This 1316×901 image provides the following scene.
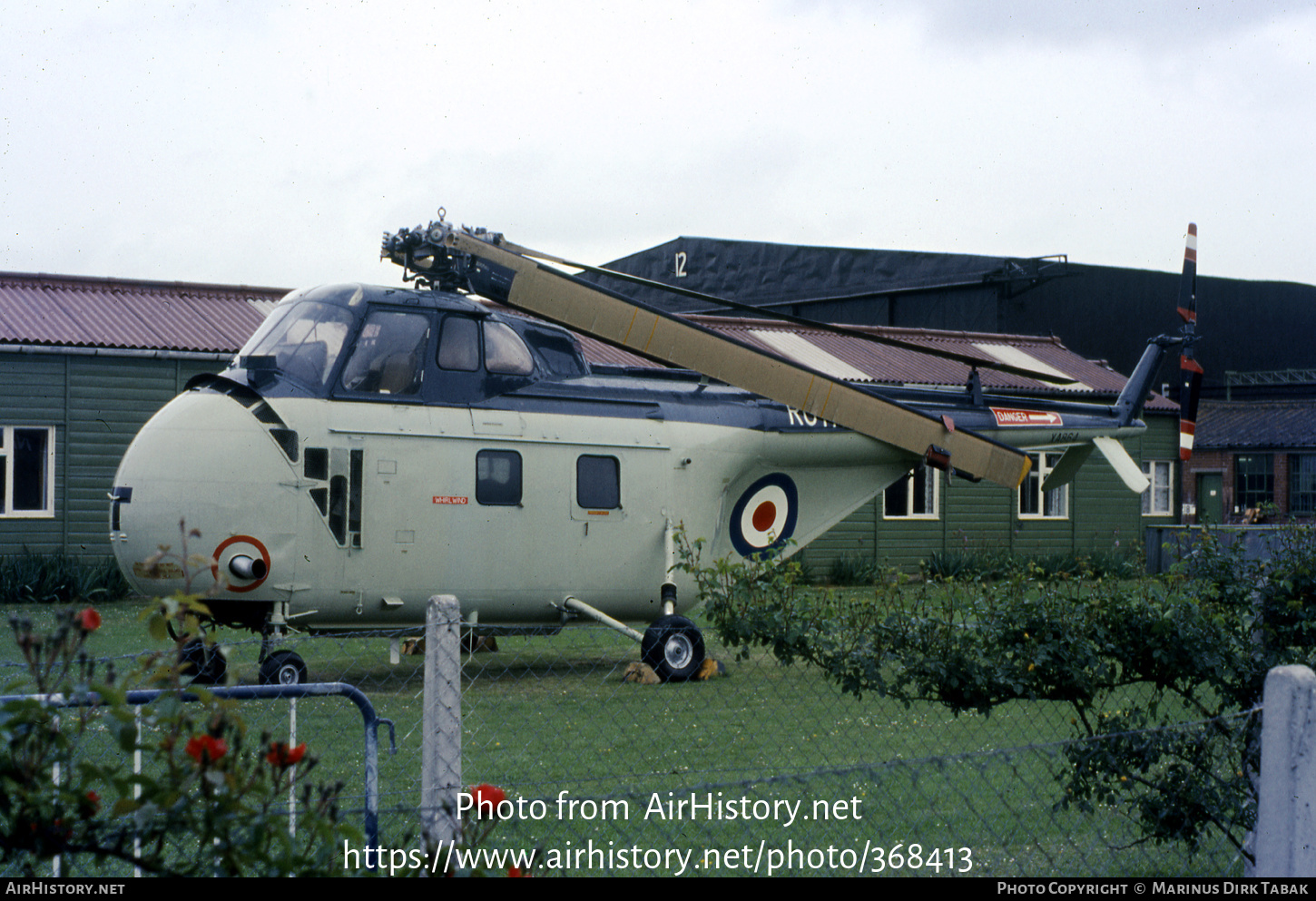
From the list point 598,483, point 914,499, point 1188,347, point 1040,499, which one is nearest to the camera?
point 598,483

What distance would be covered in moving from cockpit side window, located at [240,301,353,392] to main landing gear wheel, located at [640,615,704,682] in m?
3.69

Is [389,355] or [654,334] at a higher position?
[654,334]

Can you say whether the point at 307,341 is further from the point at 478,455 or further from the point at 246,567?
the point at 246,567

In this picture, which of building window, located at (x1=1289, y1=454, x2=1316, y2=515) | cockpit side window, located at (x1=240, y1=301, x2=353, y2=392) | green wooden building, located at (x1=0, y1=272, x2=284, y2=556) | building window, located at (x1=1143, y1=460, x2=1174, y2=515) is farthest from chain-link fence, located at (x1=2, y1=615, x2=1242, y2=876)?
building window, located at (x1=1289, y1=454, x2=1316, y2=515)

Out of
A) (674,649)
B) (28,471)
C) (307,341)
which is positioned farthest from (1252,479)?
(307,341)

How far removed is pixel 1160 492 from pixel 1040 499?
500 cm

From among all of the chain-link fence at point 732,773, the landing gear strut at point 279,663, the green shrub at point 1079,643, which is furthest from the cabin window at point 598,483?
the green shrub at point 1079,643

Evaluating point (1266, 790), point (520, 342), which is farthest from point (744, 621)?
point (520, 342)

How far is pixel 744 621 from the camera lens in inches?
203

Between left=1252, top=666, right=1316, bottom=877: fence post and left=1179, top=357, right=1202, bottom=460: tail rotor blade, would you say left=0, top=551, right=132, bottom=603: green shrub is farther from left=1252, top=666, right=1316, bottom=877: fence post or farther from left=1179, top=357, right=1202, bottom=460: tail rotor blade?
left=1252, top=666, right=1316, bottom=877: fence post

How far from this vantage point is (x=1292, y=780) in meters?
3.46

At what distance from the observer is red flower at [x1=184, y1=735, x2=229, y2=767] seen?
1.90 meters

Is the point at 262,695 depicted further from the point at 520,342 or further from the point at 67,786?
the point at 520,342

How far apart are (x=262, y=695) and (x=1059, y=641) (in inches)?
130
